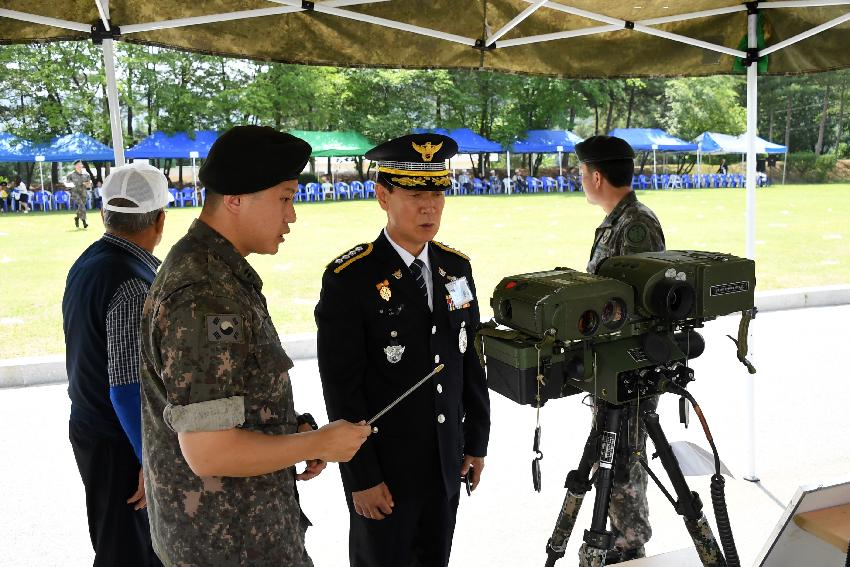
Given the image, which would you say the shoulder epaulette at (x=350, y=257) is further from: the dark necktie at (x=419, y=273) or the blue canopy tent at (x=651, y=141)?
the blue canopy tent at (x=651, y=141)

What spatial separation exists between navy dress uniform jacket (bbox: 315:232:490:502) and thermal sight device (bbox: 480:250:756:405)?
0.51 metres

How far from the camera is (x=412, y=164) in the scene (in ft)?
6.93

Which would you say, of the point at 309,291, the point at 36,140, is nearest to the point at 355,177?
the point at 36,140

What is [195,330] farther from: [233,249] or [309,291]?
[309,291]

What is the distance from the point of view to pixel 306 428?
1636 millimetres

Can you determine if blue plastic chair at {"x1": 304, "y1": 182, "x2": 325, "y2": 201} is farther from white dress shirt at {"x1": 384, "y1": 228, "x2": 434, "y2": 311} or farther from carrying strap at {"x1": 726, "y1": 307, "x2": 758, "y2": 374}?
carrying strap at {"x1": 726, "y1": 307, "x2": 758, "y2": 374}

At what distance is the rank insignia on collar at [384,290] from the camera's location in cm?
211

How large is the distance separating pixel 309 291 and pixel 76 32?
8.40 metres

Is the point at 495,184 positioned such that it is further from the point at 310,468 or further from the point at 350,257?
the point at 310,468

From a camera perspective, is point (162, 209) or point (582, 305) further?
point (162, 209)

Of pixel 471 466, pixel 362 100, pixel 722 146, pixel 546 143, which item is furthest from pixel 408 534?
pixel 362 100

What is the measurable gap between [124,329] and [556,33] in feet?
8.53

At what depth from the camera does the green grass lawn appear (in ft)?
34.3

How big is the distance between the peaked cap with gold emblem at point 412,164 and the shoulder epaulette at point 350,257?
0.66 ft
